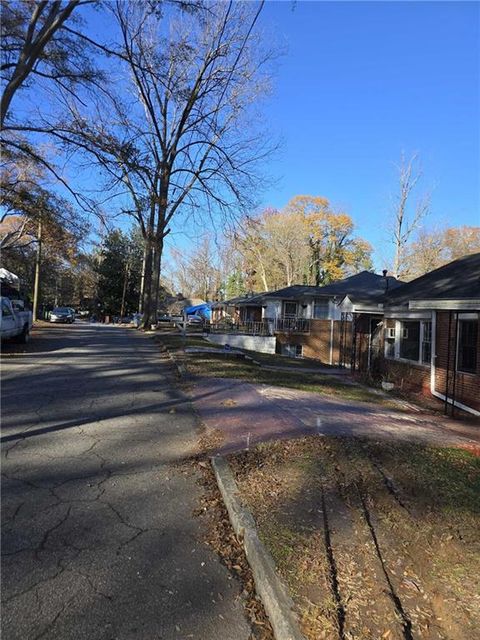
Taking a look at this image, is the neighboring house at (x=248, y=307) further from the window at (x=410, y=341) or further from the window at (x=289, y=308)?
the window at (x=410, y=341)

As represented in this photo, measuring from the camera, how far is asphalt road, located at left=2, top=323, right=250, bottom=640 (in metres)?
2.78

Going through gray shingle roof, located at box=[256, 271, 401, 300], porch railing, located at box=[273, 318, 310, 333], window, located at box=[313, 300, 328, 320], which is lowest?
porch railing, located at box=[273, 318, 310, 333]

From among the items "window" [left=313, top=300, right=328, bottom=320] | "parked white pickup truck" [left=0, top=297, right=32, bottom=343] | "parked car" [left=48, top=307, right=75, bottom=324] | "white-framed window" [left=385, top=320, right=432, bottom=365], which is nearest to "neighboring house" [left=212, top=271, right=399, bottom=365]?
"window" [left=313, top=300, right=328, bottom=320]

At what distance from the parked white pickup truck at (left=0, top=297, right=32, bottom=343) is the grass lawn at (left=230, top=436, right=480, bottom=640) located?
43.1 feet

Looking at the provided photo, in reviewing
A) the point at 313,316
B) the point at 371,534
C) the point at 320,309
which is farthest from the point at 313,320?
the point at 371,534

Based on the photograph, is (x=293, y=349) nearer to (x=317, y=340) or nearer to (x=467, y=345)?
(x=317, y=340)

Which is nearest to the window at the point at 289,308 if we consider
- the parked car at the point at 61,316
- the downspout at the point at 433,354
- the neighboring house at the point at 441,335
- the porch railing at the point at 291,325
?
the porch railing at the point at 291,325

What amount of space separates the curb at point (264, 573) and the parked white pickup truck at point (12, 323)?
13.7m

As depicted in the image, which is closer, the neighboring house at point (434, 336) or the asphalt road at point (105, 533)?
the asphalt road at point (105, 533)

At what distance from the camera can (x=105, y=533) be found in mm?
3770

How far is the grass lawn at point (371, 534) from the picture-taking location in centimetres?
272

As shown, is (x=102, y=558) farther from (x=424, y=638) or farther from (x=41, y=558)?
(x=424, y=638)

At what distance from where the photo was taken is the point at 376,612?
2748 mm

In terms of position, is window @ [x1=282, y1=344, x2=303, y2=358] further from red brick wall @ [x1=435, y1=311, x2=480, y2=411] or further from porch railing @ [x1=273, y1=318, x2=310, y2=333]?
red brick wall @ [x1=435, y1=311, x2=480, y2=411]
